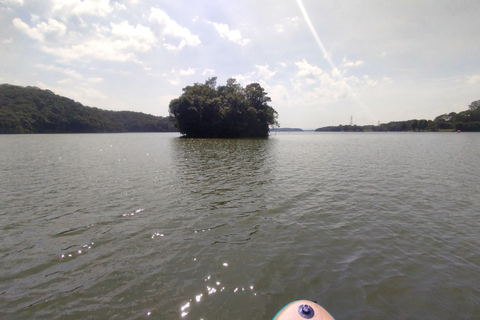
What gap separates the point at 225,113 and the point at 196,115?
1217cm

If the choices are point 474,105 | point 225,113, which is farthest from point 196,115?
point 474,105

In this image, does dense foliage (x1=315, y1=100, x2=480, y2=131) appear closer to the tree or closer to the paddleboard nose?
the tree

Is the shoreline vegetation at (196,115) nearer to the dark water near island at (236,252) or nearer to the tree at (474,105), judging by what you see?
the tree at (474,105)

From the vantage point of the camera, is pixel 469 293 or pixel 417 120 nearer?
pixel 469 293

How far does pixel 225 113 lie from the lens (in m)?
84.2

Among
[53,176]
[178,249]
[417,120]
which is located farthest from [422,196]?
[417,120]

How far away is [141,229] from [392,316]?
8415mm

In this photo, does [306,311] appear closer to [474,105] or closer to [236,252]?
[236,252]

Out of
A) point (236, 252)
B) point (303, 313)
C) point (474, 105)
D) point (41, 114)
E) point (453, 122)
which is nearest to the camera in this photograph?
point (303, 313)

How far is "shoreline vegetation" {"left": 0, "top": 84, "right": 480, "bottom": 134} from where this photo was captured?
8631 cm

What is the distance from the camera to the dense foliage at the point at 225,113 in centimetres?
8506

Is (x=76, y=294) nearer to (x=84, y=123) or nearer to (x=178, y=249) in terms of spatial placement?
(x=178, y=249)

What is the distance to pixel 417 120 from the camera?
18200 cm

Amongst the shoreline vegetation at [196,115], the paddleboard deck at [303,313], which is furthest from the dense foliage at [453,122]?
the paddleboard deck at [303,313]
